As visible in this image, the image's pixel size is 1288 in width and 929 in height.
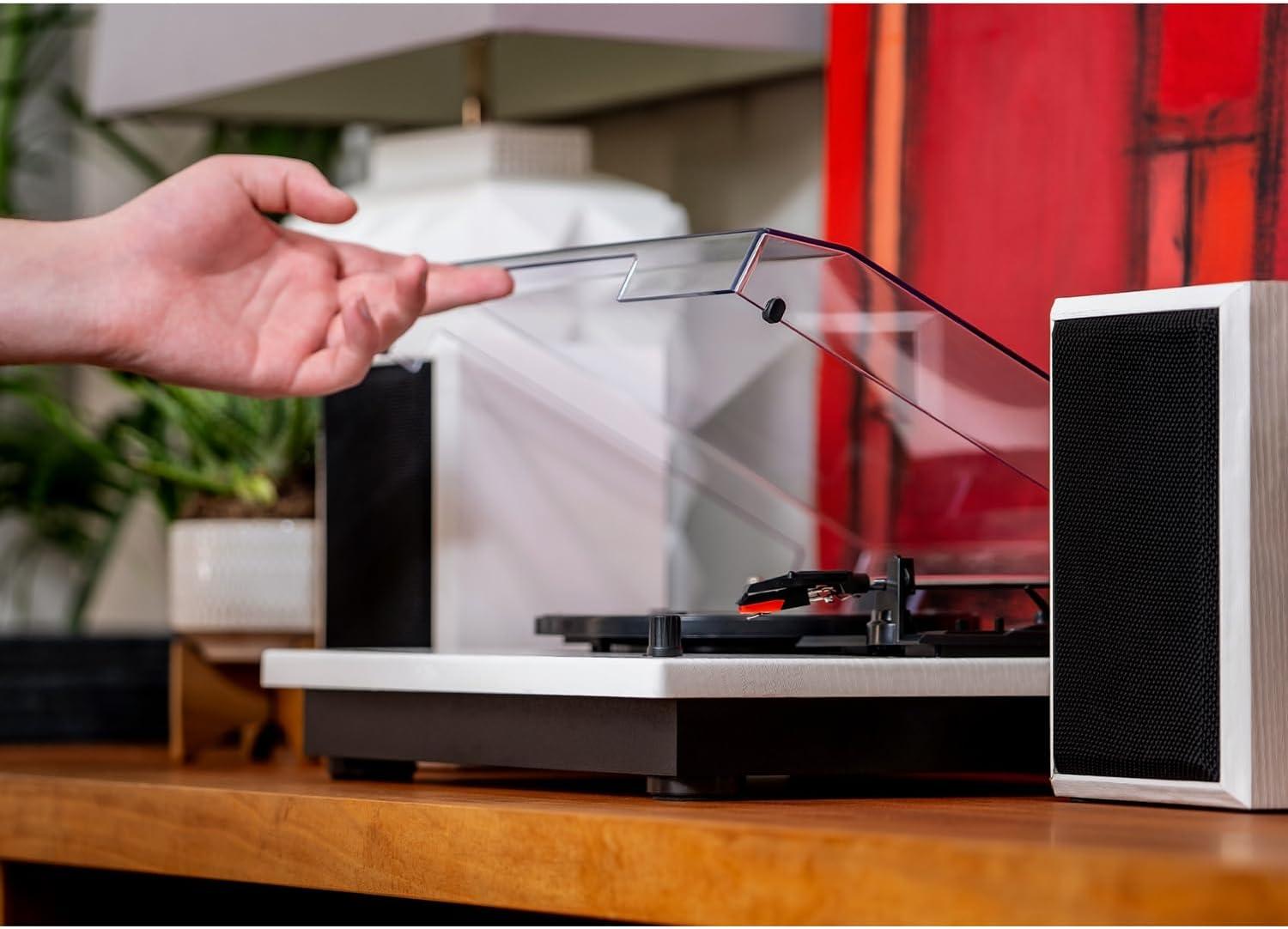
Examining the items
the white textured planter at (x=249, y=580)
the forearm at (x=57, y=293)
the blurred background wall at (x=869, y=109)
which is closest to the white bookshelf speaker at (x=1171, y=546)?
the blurred background wall at (x=869, y=109)

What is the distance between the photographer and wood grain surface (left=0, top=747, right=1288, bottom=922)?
0.71m

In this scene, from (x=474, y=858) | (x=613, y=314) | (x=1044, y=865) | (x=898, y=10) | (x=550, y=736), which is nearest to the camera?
(x=1044, y=865)

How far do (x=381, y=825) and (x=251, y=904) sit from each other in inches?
20.4

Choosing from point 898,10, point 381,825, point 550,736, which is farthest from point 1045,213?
point 381,825

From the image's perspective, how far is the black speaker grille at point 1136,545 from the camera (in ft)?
3.09

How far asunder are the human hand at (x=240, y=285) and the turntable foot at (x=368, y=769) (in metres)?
0.25

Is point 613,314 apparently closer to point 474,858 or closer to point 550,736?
point 550,736

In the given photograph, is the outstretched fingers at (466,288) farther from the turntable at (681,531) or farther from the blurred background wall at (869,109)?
the blurred background wall at (869,109)

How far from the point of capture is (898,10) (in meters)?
1.58

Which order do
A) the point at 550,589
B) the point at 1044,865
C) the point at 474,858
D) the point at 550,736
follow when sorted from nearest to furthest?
the point at 1044,865
the point at 474,858
the point at 550,736
the point at 550,589

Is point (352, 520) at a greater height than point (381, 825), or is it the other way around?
point (352, 520)

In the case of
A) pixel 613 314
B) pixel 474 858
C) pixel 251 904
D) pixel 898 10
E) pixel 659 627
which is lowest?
pixel 251 904

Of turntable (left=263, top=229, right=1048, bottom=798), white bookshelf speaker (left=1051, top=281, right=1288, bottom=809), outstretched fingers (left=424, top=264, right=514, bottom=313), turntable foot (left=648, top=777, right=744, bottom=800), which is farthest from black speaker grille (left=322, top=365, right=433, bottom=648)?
white bookshelf speaker (left=1051, top=281, right=1288, bottom=809)

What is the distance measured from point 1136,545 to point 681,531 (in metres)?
0.78
